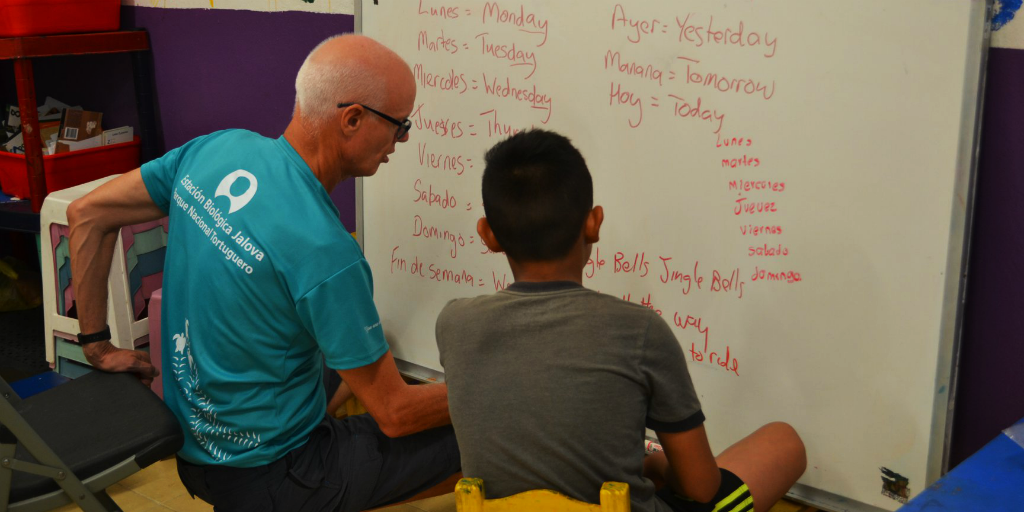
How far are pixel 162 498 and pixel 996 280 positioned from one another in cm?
218

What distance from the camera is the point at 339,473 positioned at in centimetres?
176

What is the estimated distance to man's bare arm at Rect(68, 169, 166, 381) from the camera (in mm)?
1901

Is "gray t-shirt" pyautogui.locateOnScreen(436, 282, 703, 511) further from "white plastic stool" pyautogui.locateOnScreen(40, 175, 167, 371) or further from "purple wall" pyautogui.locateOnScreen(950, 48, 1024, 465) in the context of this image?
"white plastic stool" pyautogui.locateOnScreen(40, 175, 167, 371)

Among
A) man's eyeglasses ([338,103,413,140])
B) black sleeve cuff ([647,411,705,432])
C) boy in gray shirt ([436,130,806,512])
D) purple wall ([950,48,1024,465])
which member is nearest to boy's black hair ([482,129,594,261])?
boy in gray shirt ([436,130,806,512])

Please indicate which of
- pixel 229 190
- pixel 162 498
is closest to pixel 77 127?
pixel 162 498

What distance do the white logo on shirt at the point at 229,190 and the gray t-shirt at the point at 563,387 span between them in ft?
1.75

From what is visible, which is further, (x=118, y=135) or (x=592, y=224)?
(x=118, y=135)

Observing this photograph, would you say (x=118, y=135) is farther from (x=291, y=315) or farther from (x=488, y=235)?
(x=488, y=235)

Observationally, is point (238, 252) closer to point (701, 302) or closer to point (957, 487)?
point (701, 302)

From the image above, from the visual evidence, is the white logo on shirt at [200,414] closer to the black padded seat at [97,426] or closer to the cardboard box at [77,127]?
the black padded seat at [97,426]

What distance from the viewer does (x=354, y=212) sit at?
287 centimetres

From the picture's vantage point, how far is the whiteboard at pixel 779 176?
1643 mm

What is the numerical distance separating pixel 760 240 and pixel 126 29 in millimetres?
2602

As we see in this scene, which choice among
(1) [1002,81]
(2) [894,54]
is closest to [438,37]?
(2) [894,54]
